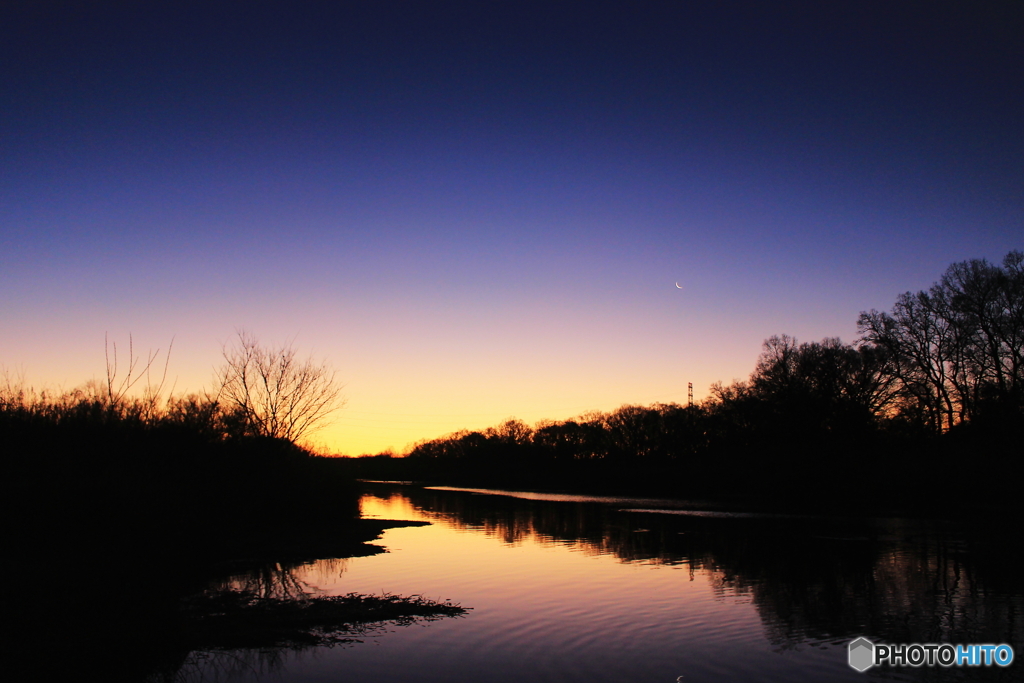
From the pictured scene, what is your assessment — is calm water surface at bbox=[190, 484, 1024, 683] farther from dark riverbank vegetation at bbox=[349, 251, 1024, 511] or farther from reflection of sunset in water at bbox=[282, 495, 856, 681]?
dark riverbank vegetation at bbox=[349, 251, 1024, 511]

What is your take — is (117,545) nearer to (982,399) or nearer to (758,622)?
(758,622)

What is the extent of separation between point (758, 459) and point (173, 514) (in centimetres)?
6124

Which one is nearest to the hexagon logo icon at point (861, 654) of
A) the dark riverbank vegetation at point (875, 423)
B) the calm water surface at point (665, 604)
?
the calm water surface at point (665, 604)

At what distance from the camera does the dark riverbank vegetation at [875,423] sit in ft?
Result: 158

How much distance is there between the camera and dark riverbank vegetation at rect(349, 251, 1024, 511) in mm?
48031

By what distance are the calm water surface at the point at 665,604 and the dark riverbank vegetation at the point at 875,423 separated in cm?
1694

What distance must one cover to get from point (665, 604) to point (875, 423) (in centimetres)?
5492

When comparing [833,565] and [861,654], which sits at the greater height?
[861,654]

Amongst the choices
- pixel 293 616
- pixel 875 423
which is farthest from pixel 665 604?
pixel 875 423

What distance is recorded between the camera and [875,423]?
208ft

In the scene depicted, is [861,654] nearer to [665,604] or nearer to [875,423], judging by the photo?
[665,604]

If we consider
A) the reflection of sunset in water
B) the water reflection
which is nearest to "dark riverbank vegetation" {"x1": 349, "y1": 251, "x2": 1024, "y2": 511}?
the water reflection

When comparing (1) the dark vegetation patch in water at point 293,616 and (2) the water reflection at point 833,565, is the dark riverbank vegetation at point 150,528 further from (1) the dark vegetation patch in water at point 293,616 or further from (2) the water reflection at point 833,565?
(2) the water reflection at point 833,565

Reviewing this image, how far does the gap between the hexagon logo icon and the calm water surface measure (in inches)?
7.9
